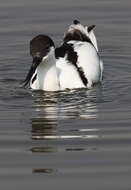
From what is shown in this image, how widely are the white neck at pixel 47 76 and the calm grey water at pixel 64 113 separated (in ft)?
0.55

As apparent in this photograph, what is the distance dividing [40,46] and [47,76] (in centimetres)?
95

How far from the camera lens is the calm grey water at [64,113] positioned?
7.74m

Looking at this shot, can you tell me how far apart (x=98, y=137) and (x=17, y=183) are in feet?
5.64

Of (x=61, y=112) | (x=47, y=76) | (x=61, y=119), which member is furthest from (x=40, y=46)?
(x=61, y=119)

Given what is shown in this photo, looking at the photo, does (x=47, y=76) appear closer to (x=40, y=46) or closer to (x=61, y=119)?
(x=40, y=46)

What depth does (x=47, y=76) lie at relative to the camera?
11.8 meters

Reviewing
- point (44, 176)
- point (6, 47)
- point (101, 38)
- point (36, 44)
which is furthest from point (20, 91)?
point (44, 176)

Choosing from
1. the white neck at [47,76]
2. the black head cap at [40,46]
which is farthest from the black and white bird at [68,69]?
the black head cap at [40,46]

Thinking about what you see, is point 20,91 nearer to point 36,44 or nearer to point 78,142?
point 36,44

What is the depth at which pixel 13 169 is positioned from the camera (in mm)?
7863

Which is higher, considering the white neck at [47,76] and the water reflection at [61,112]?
the white neck at [47,76]

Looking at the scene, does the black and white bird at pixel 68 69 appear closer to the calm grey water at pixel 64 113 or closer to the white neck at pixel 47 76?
the white neck at pixel 47 76

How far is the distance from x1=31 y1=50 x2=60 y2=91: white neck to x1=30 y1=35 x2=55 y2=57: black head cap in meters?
0.47

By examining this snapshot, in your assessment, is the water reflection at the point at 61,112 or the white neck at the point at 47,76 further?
the white neck at the point at 47,76
